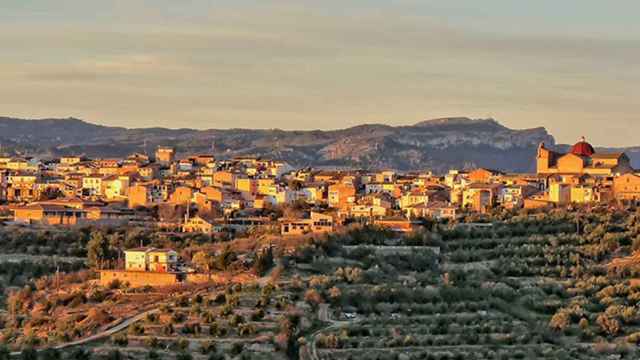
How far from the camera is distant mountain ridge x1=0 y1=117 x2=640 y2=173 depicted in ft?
515

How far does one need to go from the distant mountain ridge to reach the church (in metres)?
60.4

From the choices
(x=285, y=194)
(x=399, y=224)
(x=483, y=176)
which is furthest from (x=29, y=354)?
(x=483, y=176)

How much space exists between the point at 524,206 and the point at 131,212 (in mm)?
18771

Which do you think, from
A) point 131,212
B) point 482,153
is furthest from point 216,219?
point 482,153

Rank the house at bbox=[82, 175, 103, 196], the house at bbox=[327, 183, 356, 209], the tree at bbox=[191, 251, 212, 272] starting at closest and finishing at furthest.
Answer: the tree at bbox=[191, 251, 212, 272], the house at bbox=[327, 183, 356, 209], the house at bbox=[82, 175, 103, 196]

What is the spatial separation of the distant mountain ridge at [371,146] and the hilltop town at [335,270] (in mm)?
68669

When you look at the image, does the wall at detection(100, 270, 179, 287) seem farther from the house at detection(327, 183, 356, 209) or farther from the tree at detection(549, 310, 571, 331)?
the house at detection(327, 183, 356, 209)

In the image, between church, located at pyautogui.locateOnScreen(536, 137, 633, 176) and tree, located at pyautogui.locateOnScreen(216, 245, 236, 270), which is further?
church, located at pyautogui.locateOnScreen(536, 137, 633, 176)

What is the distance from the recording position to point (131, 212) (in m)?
75.4

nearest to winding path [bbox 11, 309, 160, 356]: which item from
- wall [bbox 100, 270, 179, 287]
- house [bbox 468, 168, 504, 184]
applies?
wall [bbox 100, 270, 179, 287]

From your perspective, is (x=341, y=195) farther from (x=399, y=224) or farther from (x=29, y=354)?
(x=29, y=354)

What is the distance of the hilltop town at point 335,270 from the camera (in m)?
41.5

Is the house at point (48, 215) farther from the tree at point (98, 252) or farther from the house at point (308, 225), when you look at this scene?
the tree at point (98, 252)

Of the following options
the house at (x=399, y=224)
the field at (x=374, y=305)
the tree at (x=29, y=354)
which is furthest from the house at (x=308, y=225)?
Answer: the tree at (x=29, y=354)
